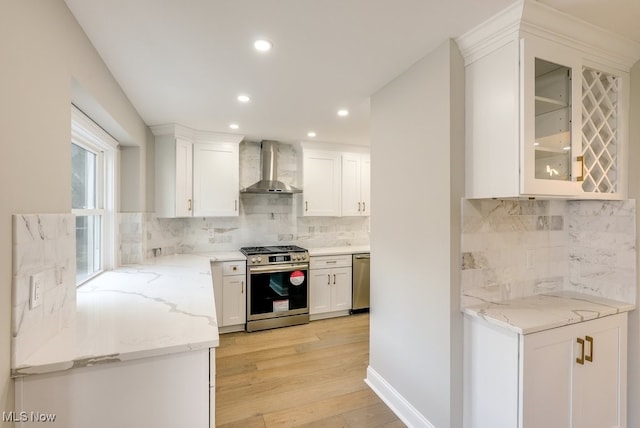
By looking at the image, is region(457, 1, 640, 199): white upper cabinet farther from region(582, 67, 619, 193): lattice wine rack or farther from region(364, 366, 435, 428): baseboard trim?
region(364, 366, 435, 428): baseboard trim

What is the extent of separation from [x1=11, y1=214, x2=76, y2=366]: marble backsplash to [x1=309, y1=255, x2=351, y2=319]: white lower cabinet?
2.60 m

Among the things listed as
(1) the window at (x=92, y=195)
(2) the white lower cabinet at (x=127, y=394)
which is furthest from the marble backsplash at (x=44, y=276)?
(1) the window at (x=92, y=195)

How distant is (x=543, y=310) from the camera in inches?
65.0

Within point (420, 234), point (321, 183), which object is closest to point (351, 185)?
point (321, 183)

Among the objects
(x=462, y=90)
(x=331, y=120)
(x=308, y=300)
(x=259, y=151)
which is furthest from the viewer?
(x=259, y=151)

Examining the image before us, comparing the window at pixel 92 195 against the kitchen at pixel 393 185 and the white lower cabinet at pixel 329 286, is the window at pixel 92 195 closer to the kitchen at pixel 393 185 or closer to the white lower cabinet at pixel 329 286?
the kitchen at pixel 393 185

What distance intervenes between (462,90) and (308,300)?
2.85 metres

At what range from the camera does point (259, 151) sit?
405cm

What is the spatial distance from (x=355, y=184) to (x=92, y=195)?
299cm

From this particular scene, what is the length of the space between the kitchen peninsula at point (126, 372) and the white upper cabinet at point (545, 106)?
1.62 meters

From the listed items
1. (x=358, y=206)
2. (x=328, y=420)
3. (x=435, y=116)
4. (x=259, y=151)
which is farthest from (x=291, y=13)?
(x=358, y=206)

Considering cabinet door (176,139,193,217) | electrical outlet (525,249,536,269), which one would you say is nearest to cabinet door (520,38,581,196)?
electrical outlet (525,249,536,269)

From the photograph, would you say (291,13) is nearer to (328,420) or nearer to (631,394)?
(328,420)

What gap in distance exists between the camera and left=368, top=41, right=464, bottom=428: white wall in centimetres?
165
